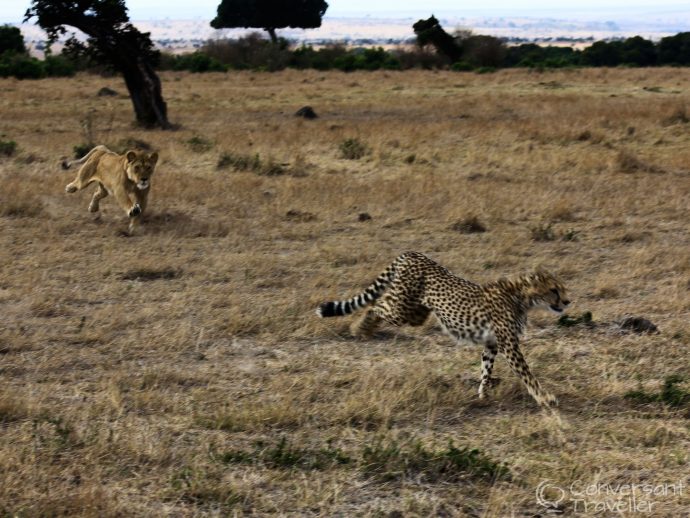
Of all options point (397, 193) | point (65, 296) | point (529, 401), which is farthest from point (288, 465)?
point (397, 193)

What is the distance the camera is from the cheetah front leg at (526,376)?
5.59 metres

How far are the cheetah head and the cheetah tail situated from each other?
1.11 m

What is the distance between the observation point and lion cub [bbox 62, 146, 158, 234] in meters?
10.4

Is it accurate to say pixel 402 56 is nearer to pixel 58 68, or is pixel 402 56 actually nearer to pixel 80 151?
pixel 58 68

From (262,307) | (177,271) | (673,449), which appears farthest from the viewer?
(177,271)

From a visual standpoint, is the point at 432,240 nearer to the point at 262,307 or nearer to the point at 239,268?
the point at 239,268

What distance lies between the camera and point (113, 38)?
20922 mm

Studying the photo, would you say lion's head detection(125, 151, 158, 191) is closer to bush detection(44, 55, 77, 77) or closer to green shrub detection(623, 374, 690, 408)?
green shrub detection(623, 374, 690, 408)

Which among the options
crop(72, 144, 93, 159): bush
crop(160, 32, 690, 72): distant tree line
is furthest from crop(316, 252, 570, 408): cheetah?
crop(160, 32, 690, 72): distant tree line

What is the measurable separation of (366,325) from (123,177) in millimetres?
4726

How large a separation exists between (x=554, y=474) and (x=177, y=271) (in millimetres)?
4962

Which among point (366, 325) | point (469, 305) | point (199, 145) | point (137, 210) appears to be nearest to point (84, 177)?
point (137, 210)

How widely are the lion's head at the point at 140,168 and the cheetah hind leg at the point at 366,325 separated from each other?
4.14m

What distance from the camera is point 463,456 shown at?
15.4ft
